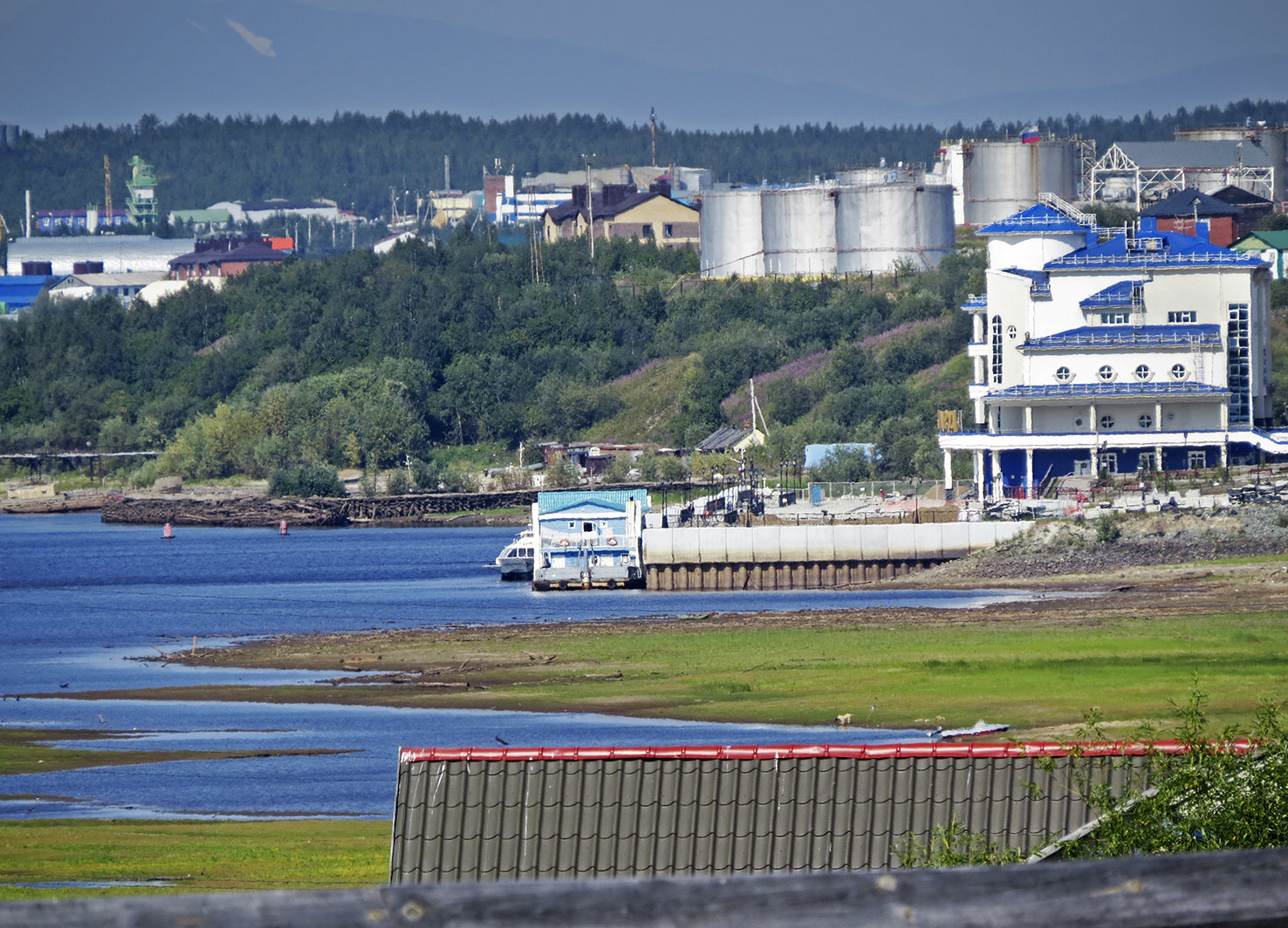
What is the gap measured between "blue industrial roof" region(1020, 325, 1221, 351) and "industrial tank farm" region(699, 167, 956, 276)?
231 ft

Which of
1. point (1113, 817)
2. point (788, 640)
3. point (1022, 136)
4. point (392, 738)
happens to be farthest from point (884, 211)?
point (1113, 817)

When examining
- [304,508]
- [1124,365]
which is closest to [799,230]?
[304,508]

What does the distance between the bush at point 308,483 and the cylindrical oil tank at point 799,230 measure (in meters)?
45.8

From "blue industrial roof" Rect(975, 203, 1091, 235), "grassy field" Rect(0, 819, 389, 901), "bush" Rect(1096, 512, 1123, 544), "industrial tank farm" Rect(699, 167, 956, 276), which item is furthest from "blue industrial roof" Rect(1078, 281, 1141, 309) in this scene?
"grassy field" Rect(0, 819, 389, 901)

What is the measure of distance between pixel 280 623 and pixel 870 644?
28.8 m

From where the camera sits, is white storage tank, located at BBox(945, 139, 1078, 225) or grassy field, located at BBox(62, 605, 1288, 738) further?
white storage tank, located at BBox(945, 139, 1078, 225)

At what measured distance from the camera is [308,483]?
144m

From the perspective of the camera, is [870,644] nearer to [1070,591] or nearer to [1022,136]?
[1070,591]

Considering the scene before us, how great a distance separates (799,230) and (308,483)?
49.4m

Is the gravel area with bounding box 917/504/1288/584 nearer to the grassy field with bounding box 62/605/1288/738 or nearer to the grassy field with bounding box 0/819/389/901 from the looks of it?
the grassy field with bounding box 62/605/1288/738

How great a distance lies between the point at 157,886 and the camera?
83.9 ft

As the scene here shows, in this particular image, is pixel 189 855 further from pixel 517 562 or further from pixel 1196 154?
pixel 1196 154

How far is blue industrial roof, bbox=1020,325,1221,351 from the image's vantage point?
9169 cm

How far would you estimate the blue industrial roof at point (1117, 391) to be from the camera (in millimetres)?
90188
